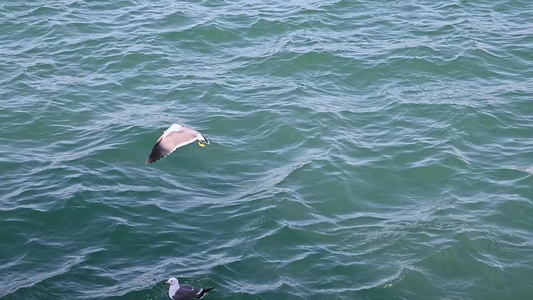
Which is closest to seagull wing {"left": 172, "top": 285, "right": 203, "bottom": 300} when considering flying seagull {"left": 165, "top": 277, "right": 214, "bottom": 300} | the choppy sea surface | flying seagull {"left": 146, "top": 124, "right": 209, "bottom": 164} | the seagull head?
flying seagull {"left": 165, "top": 277, "right": 214, "bottom": 300}

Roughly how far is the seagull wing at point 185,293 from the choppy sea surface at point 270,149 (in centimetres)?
48

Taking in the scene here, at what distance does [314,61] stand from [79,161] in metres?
6.93

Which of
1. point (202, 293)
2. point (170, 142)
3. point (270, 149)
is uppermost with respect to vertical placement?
point (170, 142)

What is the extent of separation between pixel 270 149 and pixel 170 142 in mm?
2569

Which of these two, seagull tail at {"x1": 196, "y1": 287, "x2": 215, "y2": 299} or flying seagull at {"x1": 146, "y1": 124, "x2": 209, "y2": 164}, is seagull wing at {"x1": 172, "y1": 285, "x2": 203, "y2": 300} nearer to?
seagull tail at {"x1": 196, "y1": 287, "x2": 215, "y2": 299}

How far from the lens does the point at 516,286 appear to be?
12.7 metres

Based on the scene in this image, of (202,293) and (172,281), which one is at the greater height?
(172,281)

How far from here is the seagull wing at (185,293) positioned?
1169cm

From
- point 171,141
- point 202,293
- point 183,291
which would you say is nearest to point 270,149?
point 171,141

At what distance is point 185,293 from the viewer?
38.5 ft

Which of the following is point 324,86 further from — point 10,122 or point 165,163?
point 10,122

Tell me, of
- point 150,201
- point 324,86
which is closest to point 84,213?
point 150,201

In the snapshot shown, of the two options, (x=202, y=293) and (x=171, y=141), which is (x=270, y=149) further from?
(x=202, y=293)

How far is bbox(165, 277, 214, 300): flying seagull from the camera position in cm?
1173
